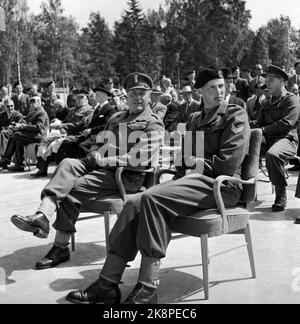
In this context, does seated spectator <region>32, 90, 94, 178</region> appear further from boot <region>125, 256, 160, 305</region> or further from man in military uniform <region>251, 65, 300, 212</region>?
boot <region>125, 256, 160, 305</region>

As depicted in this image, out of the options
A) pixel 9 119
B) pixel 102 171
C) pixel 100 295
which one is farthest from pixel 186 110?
pixel 100 295

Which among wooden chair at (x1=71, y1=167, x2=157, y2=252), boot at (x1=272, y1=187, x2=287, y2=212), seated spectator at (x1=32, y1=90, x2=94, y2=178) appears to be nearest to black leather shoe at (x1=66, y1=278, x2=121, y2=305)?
wooden chair at (x1=71, y1=167, x2=157, y2=252)

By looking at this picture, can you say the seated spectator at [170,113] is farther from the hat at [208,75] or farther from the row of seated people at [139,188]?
the hat at [208,75]

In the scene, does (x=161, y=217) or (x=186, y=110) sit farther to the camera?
(x=186, y=110)

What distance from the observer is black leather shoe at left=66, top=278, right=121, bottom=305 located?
11.2ft

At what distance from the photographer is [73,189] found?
174 inches

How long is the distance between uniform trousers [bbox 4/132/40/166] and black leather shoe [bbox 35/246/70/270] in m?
6.19

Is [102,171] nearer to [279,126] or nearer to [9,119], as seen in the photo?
[279,126]

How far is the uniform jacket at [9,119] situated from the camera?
11484 mm

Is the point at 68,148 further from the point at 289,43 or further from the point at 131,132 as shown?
the point at 289,43

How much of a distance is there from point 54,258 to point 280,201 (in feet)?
9.46


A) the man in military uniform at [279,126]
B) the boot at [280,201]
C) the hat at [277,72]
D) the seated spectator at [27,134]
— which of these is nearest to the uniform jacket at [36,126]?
the seated spectator at [27,134]
